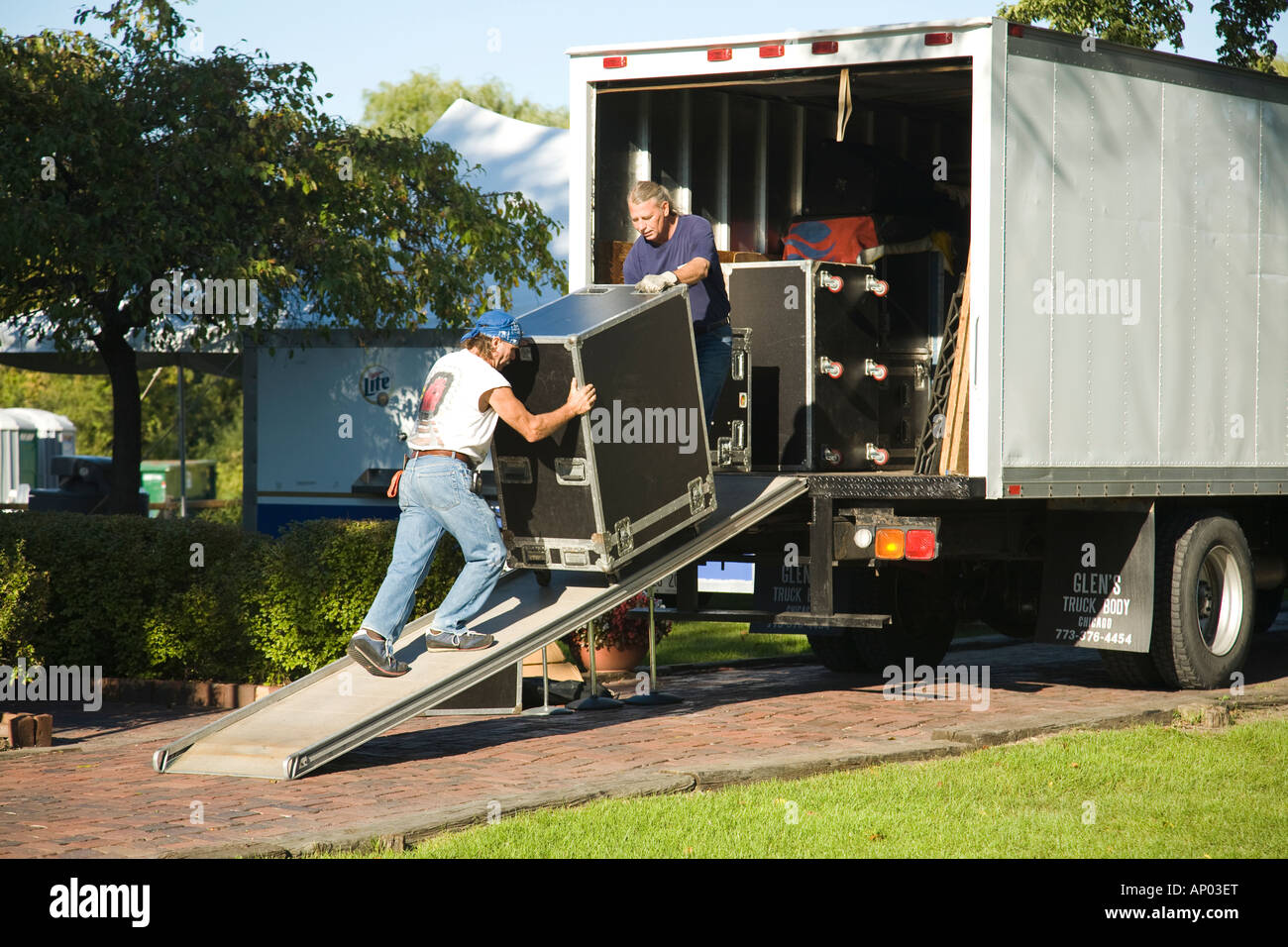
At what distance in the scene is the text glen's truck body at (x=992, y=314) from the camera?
8852 millimetres

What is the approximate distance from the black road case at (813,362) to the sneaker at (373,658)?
2.84 meters

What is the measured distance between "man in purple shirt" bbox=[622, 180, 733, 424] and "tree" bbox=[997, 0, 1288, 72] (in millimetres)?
7827

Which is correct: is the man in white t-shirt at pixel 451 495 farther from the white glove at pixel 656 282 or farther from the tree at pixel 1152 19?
the tree at pixel 1152 19

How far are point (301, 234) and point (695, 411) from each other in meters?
8.90

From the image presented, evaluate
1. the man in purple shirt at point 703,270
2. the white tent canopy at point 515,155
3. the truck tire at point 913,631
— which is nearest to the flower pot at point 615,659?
the truck tire at point 913,631

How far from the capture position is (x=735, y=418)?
382 inches

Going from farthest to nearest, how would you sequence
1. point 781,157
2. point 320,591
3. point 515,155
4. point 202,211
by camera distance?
point 515,155, point 202,211, point 781,157, point 320,591

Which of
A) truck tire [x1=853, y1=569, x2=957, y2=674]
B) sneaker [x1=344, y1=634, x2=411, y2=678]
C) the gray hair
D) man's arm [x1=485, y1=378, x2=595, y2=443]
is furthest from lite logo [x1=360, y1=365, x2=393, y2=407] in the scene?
man's arm [x1=485, y1=378, x2=595, y2=443]

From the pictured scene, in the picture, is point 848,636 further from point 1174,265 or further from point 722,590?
point 722,590

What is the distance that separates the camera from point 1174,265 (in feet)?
32.1

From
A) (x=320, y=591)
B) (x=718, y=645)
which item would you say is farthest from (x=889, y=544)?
(x=718, y=645)

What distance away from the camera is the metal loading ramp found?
7.43 metres

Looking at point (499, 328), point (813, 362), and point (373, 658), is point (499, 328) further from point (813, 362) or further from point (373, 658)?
point (813, 362)
